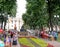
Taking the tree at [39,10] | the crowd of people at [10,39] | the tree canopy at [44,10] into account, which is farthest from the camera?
the tree at [39,10]

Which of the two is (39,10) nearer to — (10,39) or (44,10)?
(44,10)

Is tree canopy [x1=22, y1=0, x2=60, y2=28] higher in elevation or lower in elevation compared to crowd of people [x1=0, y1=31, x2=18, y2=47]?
higher

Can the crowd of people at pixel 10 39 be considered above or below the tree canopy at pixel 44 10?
below

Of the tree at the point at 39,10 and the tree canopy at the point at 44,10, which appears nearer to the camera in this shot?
the tree canopy at the point at 44,10

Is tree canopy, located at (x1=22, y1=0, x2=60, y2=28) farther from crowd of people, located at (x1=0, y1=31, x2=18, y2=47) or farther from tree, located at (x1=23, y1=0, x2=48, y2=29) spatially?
crowd of people, located at (x1=0, y1=31, x2=18, y2=47)

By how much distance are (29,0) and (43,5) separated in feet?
22.5

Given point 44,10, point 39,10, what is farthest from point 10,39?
point 39,10

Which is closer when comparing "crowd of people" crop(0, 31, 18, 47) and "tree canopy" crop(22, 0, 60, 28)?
"crowd of people" crop(0, 31, 18, 47)

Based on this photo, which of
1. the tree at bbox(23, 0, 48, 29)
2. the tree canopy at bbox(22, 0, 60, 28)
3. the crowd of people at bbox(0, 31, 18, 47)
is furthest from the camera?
the tree at bbox(23, 0, 48, 29)

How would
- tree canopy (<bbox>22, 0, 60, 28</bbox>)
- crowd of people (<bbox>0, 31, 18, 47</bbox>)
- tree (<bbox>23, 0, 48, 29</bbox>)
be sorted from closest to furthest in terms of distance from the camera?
crowd of people (<bbox>0, 31, 18, 47</bbox>) < tree canopy (<bbox>22, 0, 60, 28</bbox>) < tree (<bbox>23, 0, 48, 29</bbox>)

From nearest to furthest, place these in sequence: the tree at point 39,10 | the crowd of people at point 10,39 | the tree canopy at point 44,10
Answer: the crowd of people at point 10,39, the tree canopy at point 44,10, the tree at point 39,10

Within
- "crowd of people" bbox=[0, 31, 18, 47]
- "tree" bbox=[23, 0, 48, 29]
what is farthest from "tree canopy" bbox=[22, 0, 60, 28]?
"crowd of people" bbox=[0, 31, 18, 47]

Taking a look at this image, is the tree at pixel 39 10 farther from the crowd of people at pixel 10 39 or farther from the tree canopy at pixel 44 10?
the crowd of people at pixel 10 39

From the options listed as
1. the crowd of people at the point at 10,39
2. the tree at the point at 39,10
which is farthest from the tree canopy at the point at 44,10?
the crowd of people at the point at 10,39
